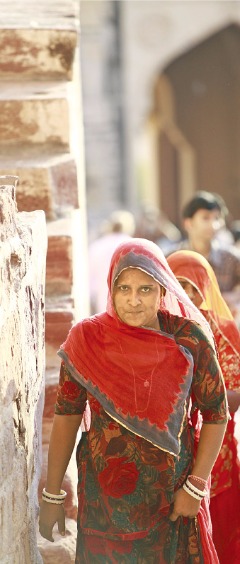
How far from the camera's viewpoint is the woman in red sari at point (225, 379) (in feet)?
12.9

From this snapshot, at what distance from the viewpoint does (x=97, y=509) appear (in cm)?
304

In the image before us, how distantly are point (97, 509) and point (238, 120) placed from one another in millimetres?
17835

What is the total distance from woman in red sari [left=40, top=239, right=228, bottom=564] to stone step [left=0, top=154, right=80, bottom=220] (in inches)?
49.6

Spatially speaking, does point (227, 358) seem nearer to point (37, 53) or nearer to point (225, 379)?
point (225, 379)

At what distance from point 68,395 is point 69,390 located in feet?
→ 0.04

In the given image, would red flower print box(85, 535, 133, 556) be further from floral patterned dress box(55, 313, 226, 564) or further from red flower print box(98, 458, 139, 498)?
red flower print box(98, 458, 139, 498)

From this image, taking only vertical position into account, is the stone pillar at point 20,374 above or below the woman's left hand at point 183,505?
above

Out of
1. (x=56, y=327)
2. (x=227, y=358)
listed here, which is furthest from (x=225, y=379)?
(x=56, y=327)

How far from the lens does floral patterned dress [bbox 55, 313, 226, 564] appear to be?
3.00 m

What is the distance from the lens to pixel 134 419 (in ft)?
9.74

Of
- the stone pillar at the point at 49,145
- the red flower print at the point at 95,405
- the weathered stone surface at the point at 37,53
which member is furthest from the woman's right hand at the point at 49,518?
the weathered stone surface at the point at 37,53

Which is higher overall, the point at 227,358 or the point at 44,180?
the point at 44,180

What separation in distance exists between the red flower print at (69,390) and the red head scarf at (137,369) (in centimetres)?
4

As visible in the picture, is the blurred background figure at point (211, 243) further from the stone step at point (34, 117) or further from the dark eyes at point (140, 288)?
the dark eyes at point (140, 288)
